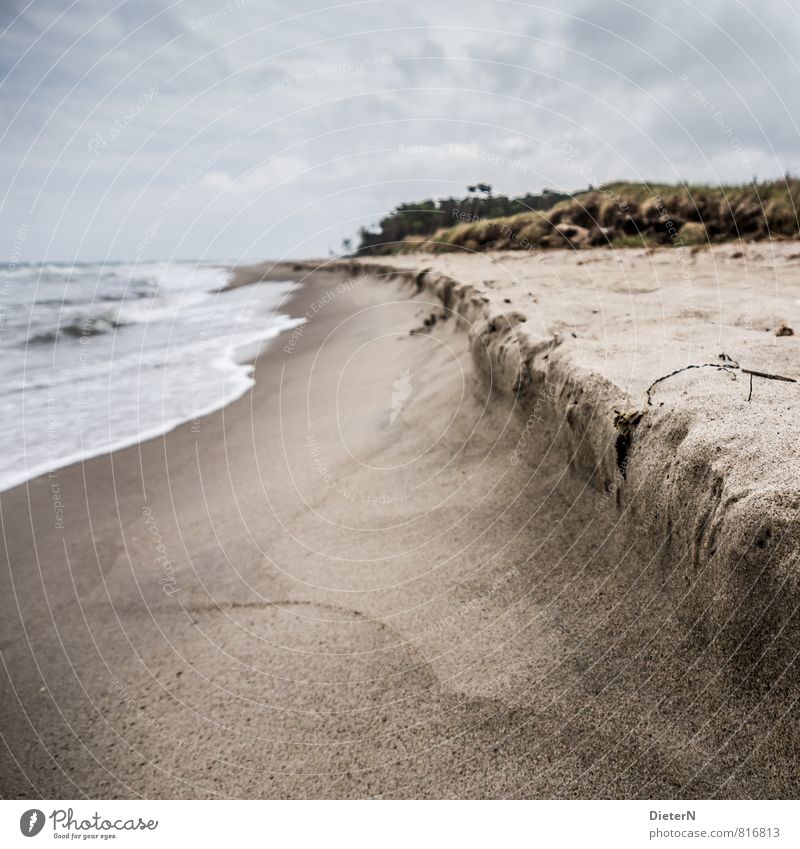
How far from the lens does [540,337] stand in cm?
348

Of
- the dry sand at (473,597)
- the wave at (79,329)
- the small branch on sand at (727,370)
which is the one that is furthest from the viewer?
the wave at (79,329)

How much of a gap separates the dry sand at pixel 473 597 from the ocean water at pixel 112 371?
1.51 metres

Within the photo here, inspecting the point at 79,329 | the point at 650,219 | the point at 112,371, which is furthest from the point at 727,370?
the point at 79,329

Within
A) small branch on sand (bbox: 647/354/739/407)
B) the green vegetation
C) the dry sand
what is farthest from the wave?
small branch on sand (bbox: 647/354/739/407)

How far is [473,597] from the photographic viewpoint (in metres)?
2.52

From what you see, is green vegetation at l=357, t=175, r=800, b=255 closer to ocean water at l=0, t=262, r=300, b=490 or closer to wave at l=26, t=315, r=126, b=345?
ocean water at l=0, t=262, r=300, b=490

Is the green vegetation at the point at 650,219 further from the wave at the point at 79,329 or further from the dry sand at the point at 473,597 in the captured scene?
the wave at the point at 79,329

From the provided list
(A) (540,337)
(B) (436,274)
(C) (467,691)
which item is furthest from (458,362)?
(B) (436,274)

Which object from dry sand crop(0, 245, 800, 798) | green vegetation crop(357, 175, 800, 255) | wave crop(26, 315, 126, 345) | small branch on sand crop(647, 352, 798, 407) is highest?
green vegetation crop(357, 175, 800, 255)

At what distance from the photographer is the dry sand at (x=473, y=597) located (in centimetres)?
167

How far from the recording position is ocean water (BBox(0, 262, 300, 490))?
5898mm

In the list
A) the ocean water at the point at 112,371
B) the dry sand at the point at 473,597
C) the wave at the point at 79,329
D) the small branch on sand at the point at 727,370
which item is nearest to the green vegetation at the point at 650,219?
the ocean water at the point at 112,371

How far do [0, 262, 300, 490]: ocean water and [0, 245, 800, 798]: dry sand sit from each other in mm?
1509

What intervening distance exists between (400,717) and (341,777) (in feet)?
0.90
